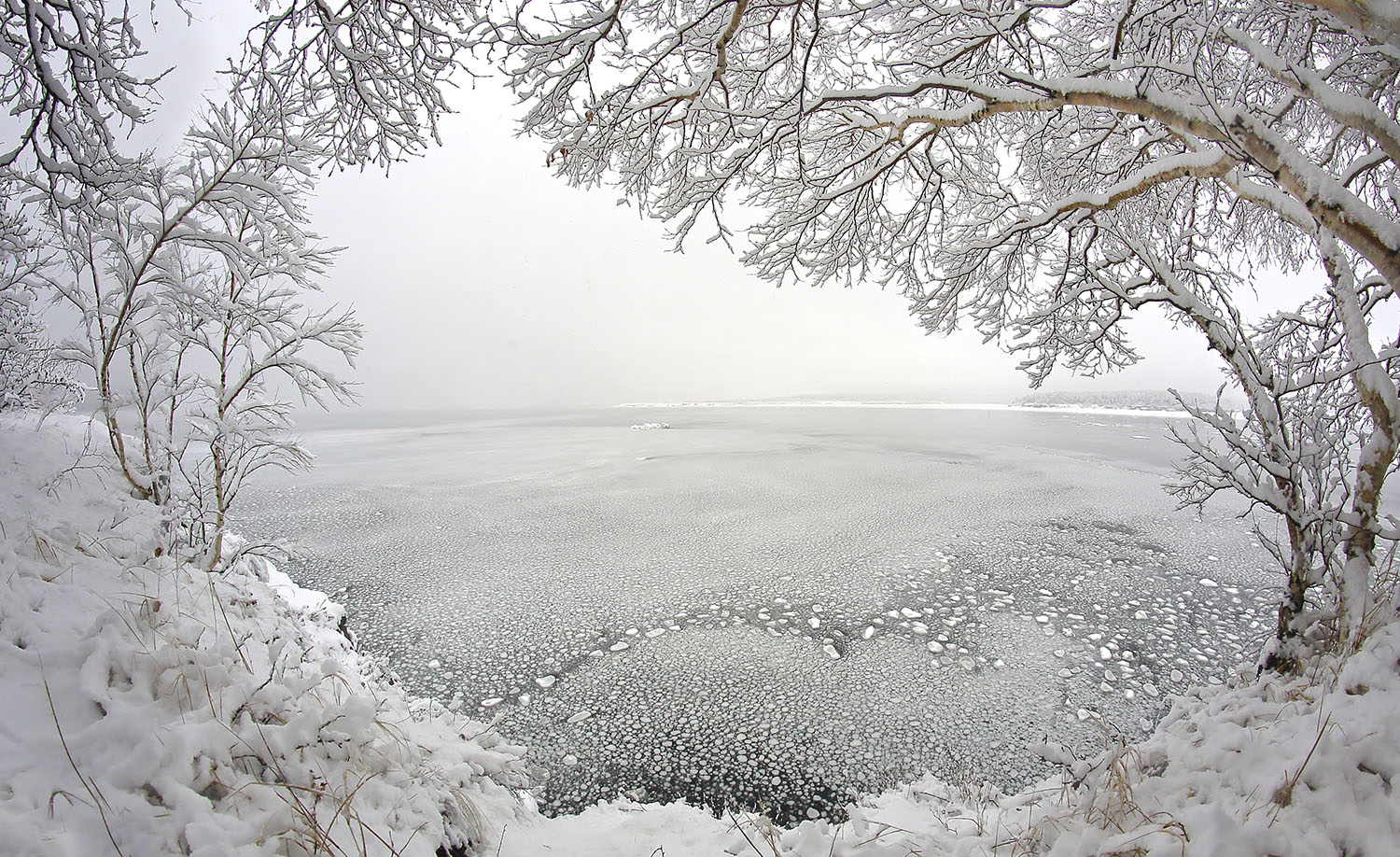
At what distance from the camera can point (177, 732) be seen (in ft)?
4.99

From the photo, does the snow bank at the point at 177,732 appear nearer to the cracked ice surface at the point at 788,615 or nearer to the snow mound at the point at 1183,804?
the snow mound at the point at 1183,804

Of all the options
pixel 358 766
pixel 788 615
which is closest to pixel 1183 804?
pixel 358 766

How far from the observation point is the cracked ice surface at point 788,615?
9.73ft

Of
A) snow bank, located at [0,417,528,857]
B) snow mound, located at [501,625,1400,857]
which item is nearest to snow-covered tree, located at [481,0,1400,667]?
snow mound, located at [501,625,1400,857]

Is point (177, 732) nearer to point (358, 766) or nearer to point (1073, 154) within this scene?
point (358, 766)

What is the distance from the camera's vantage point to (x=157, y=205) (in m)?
2.84

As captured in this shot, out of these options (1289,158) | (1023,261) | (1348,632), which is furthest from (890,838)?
(1023,261)

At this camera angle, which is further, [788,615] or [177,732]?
[788,615]

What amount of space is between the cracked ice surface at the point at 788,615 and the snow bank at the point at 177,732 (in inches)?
36.1

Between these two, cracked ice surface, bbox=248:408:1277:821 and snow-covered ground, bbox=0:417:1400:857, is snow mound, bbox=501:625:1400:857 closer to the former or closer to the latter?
snow-covered ground, bbox=0:417:1400:857

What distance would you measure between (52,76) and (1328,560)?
21.4ft

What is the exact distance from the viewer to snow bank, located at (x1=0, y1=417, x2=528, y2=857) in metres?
1.33

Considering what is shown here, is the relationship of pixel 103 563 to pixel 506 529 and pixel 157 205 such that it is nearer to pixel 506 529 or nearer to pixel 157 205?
pixel 157 205

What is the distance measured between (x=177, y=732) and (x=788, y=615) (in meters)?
3.97
